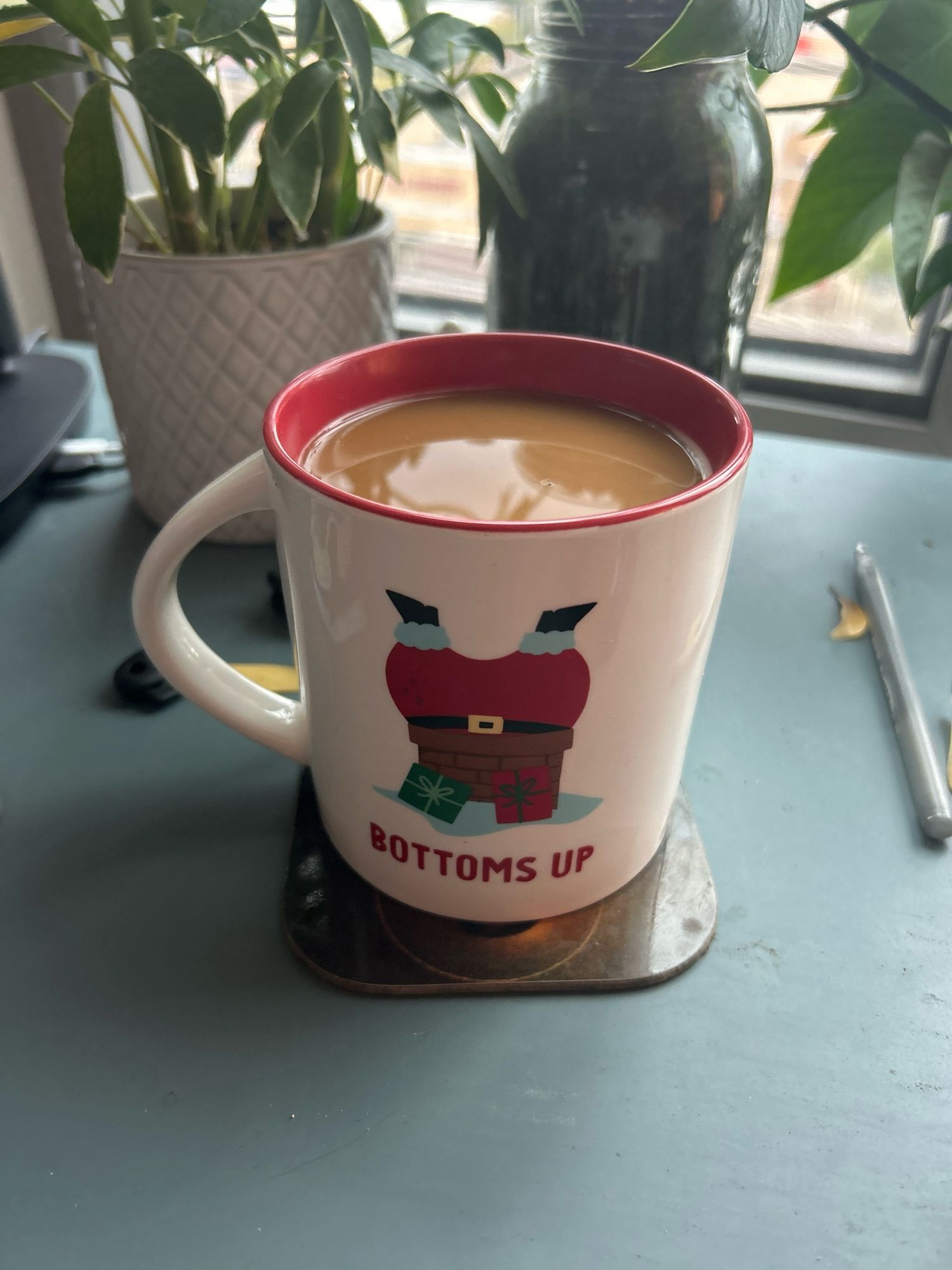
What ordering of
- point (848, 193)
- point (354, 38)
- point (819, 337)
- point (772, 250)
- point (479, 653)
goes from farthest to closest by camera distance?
point (819, 337) < point (772, 250) < point (848, 193) < point (354, 38) < point (479, 653)

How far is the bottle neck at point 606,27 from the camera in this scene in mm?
470

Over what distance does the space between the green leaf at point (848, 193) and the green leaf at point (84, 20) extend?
0.43 m

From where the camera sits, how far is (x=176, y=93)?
393mm

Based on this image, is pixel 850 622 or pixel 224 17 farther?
pixel 850 622

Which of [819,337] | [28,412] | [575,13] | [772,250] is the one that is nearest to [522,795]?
[575,13]

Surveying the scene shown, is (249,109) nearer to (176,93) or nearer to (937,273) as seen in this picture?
(176,93)

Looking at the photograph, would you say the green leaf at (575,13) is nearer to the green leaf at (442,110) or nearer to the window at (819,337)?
the green leaf at (442,110)

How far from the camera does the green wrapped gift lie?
305mm

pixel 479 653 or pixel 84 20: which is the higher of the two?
pixel 84 20

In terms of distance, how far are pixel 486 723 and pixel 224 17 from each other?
0.95 ft

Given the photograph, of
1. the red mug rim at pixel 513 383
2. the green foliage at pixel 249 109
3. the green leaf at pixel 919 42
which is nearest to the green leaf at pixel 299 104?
the green foliage at pixel 249 109

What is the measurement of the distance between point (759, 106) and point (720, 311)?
0.11 metres

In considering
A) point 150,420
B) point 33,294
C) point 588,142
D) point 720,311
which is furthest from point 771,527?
point 33,294

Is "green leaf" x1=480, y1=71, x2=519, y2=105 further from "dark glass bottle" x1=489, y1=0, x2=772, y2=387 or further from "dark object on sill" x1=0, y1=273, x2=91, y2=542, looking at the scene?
"dark object on sill" x1=0, y1=273, x2=91, y2=542
